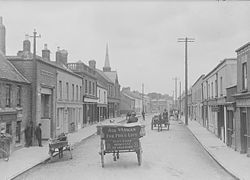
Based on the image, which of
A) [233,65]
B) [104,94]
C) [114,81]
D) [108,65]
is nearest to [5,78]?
[233,65]

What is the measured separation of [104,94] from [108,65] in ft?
104

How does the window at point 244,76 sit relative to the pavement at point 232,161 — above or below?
above

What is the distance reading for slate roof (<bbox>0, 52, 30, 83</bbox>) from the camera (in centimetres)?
1921

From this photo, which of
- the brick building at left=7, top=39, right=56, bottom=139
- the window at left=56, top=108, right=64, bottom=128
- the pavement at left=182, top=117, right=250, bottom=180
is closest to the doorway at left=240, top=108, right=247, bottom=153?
the pavement at left=182, top=117, right=250, bottom=180

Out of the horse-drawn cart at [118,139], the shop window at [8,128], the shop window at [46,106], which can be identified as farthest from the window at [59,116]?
the horse-drawn cart at [118,139]

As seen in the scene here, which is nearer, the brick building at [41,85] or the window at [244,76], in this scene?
the window at [244,76]

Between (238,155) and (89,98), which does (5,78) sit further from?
(89,98)

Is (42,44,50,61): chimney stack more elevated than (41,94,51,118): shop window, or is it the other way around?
(42,44,50,61): chimney stack

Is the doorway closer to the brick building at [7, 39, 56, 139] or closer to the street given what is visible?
the street

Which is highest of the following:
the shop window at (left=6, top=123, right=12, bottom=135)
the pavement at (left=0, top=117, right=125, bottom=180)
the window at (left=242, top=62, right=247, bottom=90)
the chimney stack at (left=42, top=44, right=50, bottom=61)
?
the chimney stack at (left=42, top=44, right=50, bottom=61)

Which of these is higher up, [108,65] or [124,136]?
[108,65]

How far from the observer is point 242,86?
18312mm

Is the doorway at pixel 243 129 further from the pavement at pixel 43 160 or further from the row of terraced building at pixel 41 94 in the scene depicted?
the row of terraced building at pixel 41 94

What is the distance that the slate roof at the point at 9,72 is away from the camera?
63.0 ft
